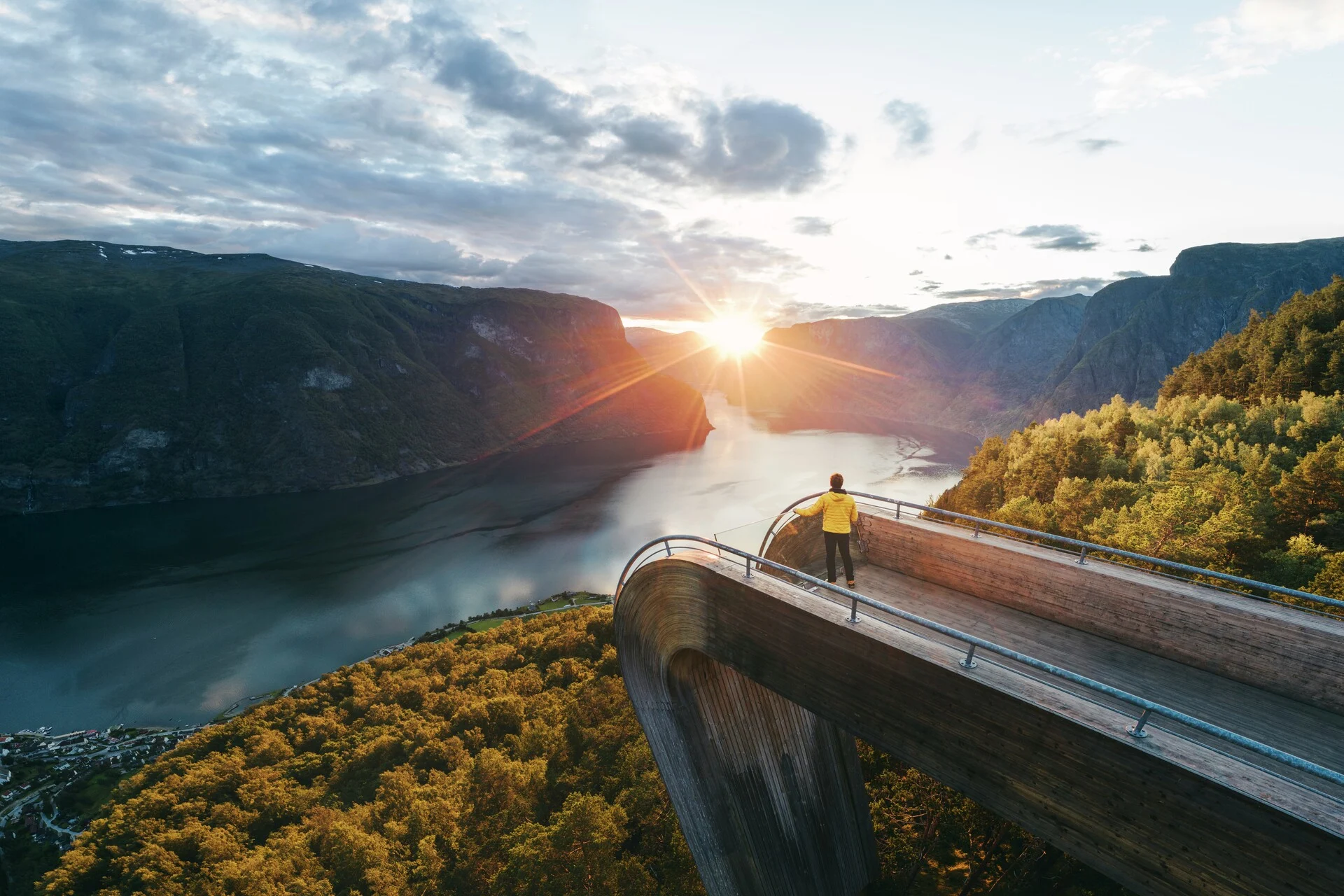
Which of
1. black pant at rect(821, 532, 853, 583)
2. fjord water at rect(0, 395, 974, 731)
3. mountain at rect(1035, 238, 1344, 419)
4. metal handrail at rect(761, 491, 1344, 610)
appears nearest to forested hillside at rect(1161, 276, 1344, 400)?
metal handrail at rect(761, 491, 1344, 610)

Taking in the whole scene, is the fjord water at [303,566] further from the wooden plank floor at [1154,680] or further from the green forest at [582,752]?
the green forest at [582,752]

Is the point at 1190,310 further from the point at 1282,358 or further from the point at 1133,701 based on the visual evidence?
the point at 1133,701

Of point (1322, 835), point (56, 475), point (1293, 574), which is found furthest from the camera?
point (56, 475)

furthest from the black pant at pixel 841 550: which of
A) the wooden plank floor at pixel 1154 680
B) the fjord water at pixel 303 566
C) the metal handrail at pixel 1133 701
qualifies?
the metal handrail at pixel 1133 701

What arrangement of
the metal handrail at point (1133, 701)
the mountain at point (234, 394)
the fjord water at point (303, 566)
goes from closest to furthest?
the metal handrail at point (1133, 701) → the fjord water at point (303, 566) → the mountain at point (234, 394)

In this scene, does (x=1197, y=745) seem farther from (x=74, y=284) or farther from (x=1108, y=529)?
(x=74, y=284)

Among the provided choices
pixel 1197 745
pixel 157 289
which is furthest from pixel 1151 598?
pixel 157 289

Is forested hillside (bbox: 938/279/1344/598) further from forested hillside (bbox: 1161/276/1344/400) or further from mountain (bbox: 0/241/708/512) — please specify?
mountain (bbox: 0/241/708/512)
